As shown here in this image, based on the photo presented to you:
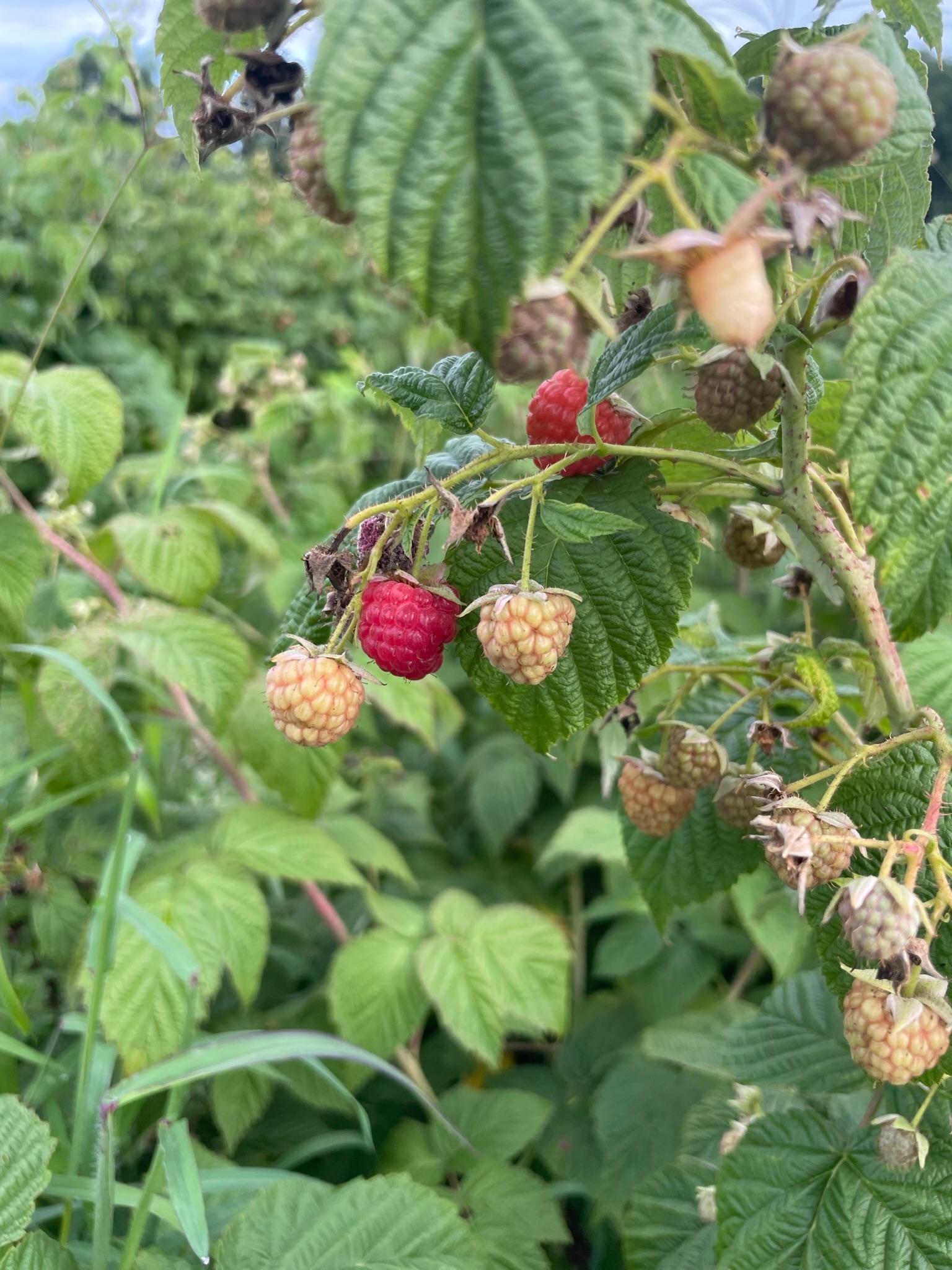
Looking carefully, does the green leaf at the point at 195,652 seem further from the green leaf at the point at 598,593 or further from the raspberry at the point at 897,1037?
the raspberry at the point at 897,1037

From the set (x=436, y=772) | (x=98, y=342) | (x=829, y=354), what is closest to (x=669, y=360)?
(x=436, y=772)

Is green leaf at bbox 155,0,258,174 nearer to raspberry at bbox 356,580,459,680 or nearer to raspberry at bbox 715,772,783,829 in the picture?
raspberry at bbox 356,580,459,680

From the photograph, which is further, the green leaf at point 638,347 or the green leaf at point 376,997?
the green leaf at point 376,997

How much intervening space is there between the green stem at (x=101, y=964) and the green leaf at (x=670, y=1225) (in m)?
0.56

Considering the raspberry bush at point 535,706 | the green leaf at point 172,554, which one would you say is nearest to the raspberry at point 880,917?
the raspberry bush at point 535,706

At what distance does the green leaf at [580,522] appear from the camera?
0.65 meters

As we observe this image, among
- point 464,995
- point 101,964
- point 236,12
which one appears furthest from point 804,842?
point 464,995

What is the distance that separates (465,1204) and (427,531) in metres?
0.95

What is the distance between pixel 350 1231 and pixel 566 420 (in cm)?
75

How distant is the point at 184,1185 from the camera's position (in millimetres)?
890

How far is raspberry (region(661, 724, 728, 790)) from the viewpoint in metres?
0.86

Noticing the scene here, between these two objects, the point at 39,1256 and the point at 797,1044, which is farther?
the point at 797,1044

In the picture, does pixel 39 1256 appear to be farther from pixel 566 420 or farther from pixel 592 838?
pixel 592 838

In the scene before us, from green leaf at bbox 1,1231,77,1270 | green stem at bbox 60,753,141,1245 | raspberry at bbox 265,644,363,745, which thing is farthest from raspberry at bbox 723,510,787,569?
green leaf at bbox 1,1231,77,1270
